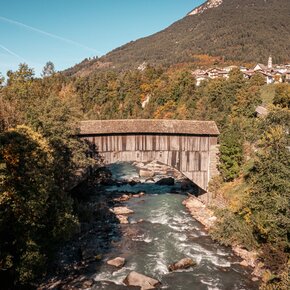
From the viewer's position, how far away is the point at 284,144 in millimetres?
19578

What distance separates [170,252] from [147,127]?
10.6 m

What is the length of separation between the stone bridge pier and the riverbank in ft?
9.23

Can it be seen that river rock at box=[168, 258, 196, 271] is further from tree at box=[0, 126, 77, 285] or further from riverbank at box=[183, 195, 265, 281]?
tree at box=[0, 126, 77, 285]

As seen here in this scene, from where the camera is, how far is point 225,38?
135 meters

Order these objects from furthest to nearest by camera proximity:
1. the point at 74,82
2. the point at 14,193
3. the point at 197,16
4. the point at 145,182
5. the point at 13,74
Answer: the point at 197,16
the point at 74,82
the point at 145,182
the point at 13,74
the point at 14,193

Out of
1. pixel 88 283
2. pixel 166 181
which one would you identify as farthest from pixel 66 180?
pixel 166 181

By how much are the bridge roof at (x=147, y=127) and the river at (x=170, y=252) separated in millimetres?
7052

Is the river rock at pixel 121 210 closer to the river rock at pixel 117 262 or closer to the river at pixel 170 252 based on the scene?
the river at pixel 170 252

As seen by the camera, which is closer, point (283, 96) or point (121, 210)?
point (121, 210)

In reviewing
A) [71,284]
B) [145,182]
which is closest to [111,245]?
[71,284]

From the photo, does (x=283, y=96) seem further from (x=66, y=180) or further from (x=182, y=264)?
(x=66, y=180)

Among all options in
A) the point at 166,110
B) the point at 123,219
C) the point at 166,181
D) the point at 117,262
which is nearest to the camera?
the point at 117,262

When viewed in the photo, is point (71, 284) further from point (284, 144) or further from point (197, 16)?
point (197, 16)

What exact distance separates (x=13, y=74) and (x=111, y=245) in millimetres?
22814
